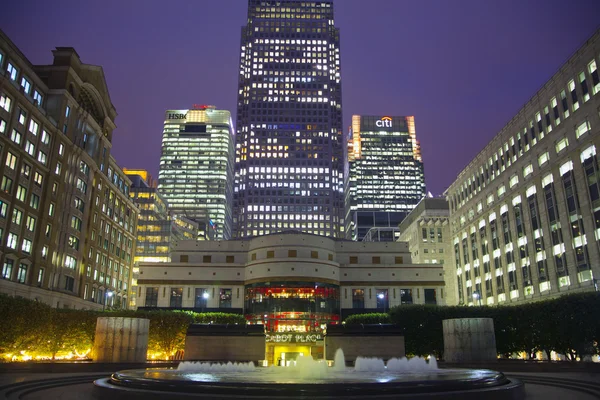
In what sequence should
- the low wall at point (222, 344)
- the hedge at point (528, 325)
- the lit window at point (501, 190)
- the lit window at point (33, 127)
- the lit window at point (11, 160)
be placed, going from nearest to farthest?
the hedge at point (528, 325) → the low wall at point (222, 344) → the lit window at point (11, 160) → the lit window at point (33, 127) → the lit window at point (501, 190)

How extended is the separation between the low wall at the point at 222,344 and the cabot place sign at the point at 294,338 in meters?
28.6

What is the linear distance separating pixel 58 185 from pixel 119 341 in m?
51.7

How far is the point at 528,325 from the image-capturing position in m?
49.5

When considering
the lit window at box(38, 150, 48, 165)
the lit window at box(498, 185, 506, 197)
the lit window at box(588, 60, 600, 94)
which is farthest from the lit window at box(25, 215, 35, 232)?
the lit window at box(498, 185, 506, 197)

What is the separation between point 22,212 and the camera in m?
70.9

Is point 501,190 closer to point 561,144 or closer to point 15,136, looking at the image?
point 561,144

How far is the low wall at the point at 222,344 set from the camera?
49.7 meters

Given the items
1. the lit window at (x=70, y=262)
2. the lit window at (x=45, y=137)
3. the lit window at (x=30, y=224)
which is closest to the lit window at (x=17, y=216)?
the lit window at (x=30, y=224)

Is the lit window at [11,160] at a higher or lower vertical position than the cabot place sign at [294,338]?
higher

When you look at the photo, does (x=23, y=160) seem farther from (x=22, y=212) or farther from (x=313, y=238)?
(x=313, y=238)

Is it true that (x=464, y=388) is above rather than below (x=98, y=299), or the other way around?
below

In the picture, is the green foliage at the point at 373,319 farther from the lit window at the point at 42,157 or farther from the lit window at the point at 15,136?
the lit window at the point at 15,136

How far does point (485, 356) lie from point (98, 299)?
82.4 m

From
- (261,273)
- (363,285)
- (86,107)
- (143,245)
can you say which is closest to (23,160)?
(86,107)
